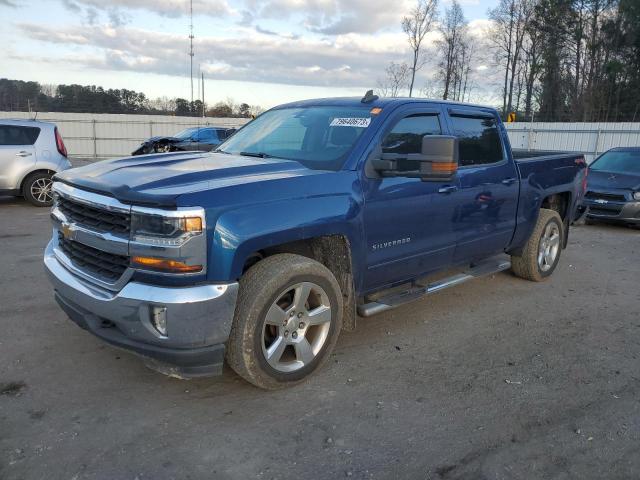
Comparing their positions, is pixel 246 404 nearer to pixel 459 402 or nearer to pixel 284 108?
pixel 459 402

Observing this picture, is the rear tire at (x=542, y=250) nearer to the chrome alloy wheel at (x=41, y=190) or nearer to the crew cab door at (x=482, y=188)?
the crew cab door at (x=482, y=188)

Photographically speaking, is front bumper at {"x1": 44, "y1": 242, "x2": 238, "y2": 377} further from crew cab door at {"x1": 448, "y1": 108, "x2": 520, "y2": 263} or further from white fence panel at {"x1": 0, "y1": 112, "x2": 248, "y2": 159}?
white fence panel at {"x1": 0, "y1": 112, "x2": 248, "y2": 159}

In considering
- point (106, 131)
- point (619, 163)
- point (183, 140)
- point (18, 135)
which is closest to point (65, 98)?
point (106, 131)

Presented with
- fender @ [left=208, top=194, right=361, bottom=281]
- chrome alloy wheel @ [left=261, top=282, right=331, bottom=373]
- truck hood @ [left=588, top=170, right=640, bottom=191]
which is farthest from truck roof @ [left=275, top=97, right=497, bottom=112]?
truck hood @ [left=588, top=170, right=640, bottom=191]

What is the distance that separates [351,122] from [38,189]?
892 cm

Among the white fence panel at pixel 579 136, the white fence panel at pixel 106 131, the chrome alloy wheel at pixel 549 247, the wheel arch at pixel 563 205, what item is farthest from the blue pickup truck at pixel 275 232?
the white fence panel at pixel 106 131

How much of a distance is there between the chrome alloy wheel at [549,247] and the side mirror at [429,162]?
304 cm

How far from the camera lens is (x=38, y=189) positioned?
35.3ft

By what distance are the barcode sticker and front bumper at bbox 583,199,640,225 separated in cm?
721

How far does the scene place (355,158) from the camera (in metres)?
3.79

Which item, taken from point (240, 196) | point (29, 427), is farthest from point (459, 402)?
point (29, 427)

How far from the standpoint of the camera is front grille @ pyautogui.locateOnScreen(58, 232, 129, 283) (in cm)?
315

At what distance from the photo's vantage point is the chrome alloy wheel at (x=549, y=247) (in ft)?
20.2

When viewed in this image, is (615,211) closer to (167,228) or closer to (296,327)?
(296,327)
